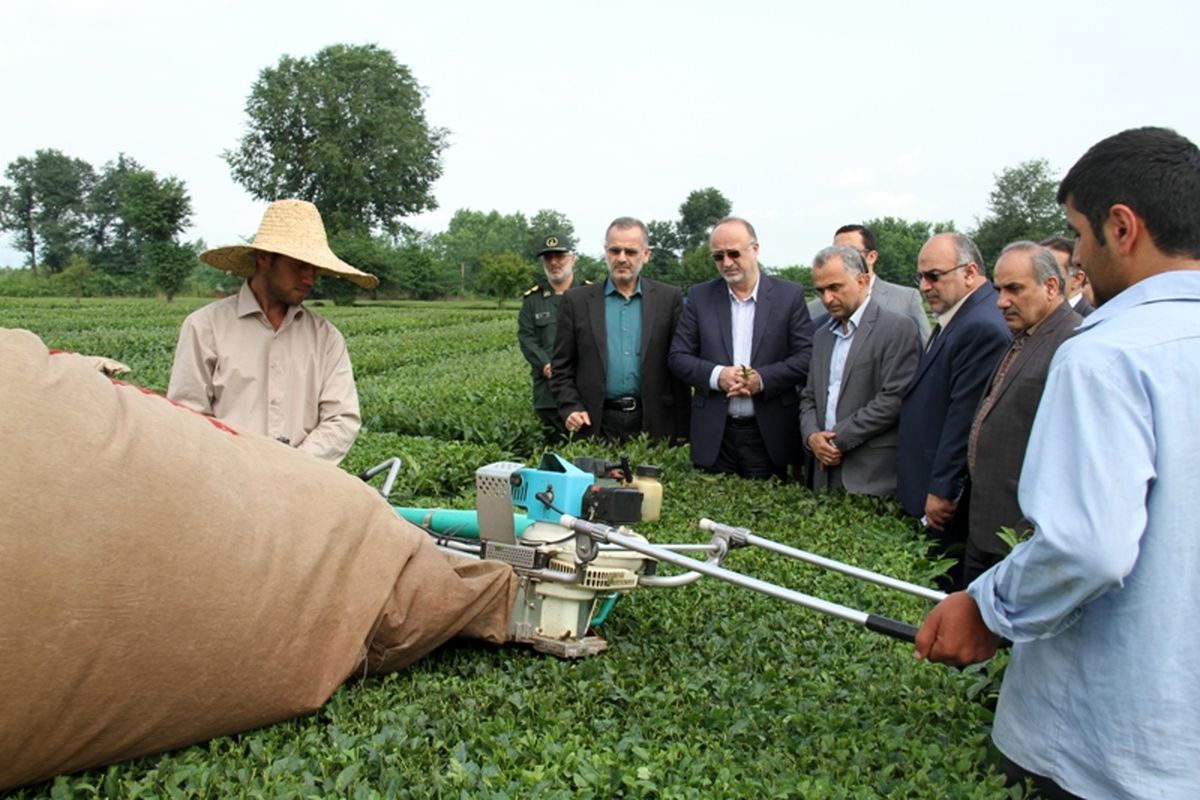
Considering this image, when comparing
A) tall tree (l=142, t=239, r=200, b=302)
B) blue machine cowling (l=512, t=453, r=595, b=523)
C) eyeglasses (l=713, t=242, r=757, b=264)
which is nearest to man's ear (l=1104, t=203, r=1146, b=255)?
blue machine cowling (l=512, t=453, r=595, b=523)

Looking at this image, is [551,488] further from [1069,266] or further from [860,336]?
[1069,266]

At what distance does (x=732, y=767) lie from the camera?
8.28ft

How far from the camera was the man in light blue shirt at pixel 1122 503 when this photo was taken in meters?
2.00

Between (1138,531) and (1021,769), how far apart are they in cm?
74

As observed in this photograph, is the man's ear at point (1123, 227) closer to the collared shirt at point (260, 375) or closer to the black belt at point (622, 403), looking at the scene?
the collared shirt at point (260, 375)

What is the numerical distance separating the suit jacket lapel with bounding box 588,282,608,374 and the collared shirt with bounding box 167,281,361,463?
2.60 m

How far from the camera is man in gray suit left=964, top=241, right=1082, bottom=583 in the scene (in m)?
4.62

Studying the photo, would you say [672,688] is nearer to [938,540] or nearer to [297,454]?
[297,454]

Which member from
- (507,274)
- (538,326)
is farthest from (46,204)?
(538,326)

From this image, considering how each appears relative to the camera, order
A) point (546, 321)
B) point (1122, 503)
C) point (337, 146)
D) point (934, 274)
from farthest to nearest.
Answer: point (337, 146) → point (546, 321) → point (934, 274) → point (1122, 503)

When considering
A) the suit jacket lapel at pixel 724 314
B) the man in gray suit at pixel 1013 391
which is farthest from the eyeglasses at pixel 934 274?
the suit jacket lapel at pixel 724 314

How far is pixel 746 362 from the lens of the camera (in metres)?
6.29

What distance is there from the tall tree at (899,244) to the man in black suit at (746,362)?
57.9m

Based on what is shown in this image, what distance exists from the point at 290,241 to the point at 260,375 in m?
0.56
